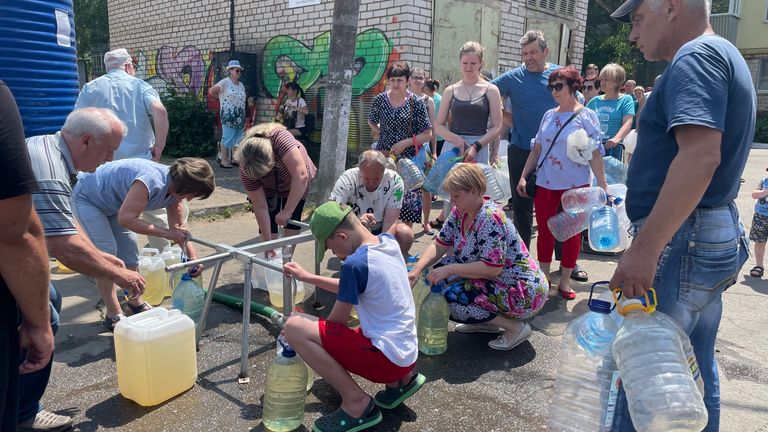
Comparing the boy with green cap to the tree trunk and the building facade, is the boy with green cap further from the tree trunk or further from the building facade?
the building facade

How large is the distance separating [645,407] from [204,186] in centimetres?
276

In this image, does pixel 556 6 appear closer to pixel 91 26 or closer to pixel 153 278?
pixel 153 278

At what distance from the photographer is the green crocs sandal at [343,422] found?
258 centimetres

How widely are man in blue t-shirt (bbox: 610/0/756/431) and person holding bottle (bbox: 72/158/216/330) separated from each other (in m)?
2.62

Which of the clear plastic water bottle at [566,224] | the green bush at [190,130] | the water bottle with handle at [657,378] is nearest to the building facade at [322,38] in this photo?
the green bush at [190,130]

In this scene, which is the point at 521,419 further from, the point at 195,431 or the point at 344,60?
the point at 344,60

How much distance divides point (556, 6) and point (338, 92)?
22.6 ft

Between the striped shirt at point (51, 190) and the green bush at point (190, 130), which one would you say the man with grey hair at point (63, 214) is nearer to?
the striped shirt at point (51, 190)

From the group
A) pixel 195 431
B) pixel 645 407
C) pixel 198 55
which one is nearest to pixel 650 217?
pixel 645 407

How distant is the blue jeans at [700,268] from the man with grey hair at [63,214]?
248 cm

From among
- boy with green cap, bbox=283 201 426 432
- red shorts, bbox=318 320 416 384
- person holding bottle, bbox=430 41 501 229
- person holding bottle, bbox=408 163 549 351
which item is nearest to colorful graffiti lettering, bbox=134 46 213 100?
person holding bottle, bbox=430 41 501 229

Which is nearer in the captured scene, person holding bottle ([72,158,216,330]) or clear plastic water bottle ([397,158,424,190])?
person holding bottle ([72,158,216,330])

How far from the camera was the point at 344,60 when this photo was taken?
6633mm

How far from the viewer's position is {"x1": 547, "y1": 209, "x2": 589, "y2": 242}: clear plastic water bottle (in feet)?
14.0
